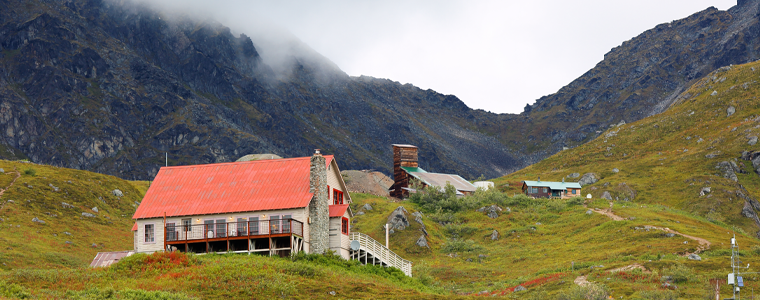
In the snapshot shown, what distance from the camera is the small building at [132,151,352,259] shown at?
50938mm

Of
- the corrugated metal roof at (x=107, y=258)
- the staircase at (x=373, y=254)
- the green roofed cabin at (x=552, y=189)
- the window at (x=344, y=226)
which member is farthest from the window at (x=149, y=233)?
the green roofed cabin at (x=552, y=189)

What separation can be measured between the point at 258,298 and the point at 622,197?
287 feet

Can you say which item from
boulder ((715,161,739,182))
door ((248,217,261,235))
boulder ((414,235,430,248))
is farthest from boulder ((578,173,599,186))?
door ((248,217,261,235))

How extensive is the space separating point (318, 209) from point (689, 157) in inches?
3930

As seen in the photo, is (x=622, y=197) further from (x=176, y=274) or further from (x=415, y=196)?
(x=176, y=274)

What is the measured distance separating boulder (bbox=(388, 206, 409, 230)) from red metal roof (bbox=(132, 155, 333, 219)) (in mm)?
27024

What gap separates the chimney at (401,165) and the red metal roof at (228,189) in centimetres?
6020

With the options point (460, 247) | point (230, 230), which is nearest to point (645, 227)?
point (460, 247)

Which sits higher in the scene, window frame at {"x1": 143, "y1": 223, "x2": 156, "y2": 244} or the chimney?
the chimney

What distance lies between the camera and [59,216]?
7244cm

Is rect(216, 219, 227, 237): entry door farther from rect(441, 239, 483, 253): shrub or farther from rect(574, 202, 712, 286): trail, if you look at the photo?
rect(441, 239, 483, 253): shrub

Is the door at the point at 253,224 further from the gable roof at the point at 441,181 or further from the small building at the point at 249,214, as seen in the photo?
the gable roof at the point at 441,181

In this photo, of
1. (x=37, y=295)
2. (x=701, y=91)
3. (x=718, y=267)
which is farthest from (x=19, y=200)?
(x=701, y=91)

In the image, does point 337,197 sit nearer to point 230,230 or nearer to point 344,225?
point 344,225
